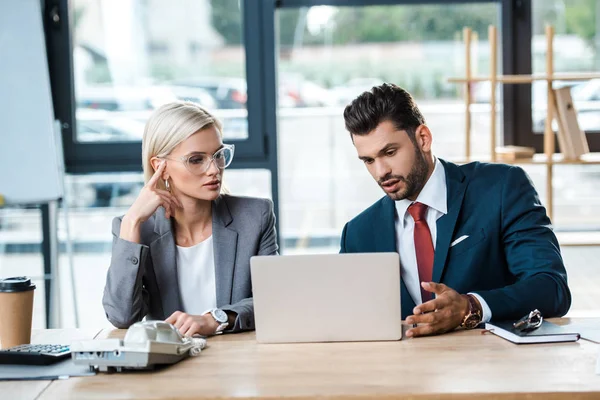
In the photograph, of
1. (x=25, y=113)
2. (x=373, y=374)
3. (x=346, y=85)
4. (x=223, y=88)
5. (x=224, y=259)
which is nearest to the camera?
(x=373, y=374)

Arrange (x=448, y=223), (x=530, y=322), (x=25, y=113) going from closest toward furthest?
1. (x=530, y=322)
2. (x=448, y=223)
3. (x=25, y=113)

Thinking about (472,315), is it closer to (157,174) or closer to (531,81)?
(157,174)

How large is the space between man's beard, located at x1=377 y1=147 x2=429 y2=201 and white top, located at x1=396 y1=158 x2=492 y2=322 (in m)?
0.03

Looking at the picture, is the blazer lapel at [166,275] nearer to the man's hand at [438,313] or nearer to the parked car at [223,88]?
the man's hand at [438,313]

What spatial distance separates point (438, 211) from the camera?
2.46 metres

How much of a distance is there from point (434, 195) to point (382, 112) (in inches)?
11.3

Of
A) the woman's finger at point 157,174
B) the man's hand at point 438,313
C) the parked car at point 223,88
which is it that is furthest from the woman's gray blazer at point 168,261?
the parked car at point 223,88

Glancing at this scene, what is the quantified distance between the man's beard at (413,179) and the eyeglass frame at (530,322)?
1.89 feet

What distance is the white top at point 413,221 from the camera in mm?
2451

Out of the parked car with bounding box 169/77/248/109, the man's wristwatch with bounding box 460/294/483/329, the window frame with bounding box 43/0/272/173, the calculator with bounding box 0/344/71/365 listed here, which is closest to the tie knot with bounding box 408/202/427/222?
the man's wristwatch with bounding box 460/294/483/329

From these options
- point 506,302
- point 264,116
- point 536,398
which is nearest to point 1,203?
point 264,116

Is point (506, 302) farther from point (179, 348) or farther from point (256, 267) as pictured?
point (179, 348)

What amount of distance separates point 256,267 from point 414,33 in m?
2.74

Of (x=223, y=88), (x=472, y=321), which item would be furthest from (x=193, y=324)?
(x=223, y=88)
